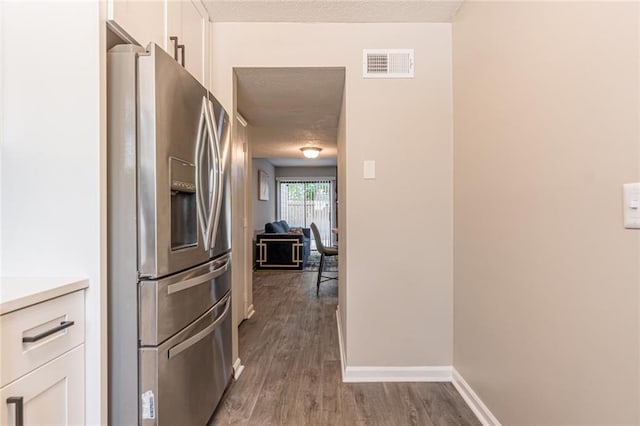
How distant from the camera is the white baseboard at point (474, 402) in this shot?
161cm

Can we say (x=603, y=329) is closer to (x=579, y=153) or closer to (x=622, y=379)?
(x=622, y=379)

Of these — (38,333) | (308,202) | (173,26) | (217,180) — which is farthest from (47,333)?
(308,202)

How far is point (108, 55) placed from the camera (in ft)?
3.80

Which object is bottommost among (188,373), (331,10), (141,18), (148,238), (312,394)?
(312,394)

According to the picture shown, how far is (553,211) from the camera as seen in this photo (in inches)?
45.3

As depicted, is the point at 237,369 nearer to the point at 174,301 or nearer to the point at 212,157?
the point at 174,301

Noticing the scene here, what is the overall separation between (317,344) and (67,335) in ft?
6.63

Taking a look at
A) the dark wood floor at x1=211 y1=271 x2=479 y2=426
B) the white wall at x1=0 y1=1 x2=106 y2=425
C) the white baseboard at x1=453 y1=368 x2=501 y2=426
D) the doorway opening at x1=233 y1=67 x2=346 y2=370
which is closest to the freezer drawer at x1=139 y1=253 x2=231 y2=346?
the white wall at x1=0 y1=1 x2=106 y2=425

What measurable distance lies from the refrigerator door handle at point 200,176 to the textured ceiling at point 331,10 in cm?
85

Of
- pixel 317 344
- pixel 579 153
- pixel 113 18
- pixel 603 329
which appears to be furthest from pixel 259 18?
pixel 317 344

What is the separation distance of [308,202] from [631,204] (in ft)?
25.7

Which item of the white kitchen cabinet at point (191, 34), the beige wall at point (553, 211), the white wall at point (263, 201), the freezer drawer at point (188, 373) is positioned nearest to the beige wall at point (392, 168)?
the white kitchen cabinet at point (191, 34)

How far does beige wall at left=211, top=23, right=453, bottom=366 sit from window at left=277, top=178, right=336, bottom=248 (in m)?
6.35

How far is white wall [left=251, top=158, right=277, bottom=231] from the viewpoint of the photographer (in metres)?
6.56
